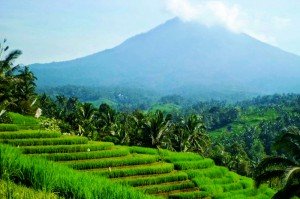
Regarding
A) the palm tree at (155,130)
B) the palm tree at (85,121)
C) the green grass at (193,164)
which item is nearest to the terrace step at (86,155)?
the green grass at (193,164)

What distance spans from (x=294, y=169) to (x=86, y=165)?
17.8 m

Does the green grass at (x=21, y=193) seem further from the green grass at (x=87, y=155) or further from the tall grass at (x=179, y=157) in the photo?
the tall grass at (x=179, y=157)

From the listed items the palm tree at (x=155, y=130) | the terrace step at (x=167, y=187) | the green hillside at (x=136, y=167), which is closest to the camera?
the terrace step at (x=167, y=187)

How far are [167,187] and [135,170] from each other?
274cm

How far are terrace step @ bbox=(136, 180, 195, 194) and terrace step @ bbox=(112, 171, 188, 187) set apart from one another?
1.25ft

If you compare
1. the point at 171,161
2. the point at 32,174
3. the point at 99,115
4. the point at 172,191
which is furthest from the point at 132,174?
the point at 99,115

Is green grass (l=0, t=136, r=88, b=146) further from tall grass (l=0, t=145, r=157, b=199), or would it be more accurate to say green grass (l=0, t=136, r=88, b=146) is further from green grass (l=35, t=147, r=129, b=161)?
tall grass (l=0, t=145, r=157, b=199)

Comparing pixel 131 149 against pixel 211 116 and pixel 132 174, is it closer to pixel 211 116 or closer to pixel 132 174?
pixel 132 174

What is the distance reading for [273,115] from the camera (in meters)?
154

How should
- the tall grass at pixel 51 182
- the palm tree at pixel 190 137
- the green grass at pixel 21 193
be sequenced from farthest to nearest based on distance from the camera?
1. the palm tree at pixel 190 137
2. the tall grass at pixel 51 182
3. the green grass at pixel 21 193

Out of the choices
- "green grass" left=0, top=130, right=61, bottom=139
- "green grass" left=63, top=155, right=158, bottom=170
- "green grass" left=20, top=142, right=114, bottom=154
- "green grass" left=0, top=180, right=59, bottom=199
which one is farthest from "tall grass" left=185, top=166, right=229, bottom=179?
"green grass" left=0, top=180, right=59, bottom=199

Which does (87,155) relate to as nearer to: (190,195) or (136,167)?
(136,167)

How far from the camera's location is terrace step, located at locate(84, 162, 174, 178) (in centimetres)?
3306

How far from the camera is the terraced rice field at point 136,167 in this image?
33.3 m
